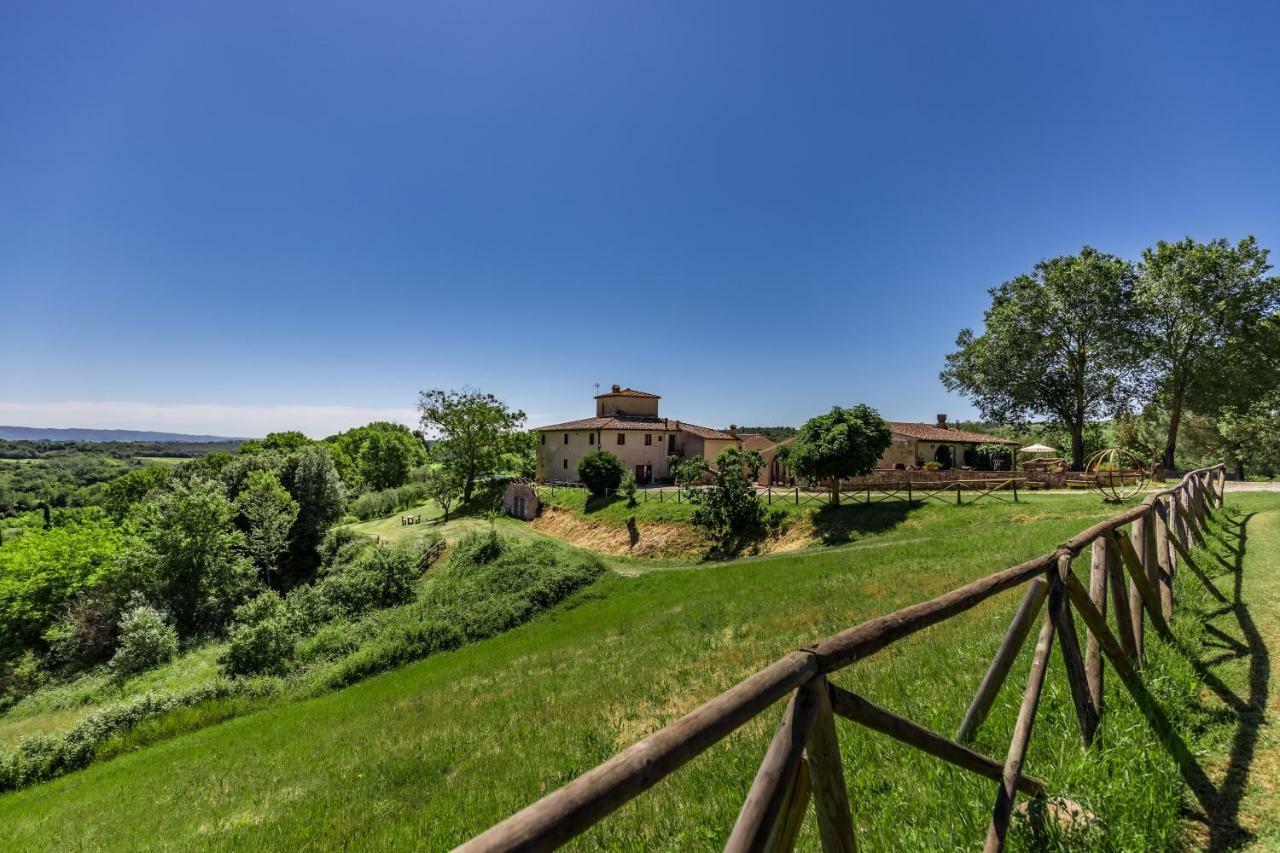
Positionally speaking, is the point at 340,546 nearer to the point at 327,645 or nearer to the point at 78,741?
the point at 327,645

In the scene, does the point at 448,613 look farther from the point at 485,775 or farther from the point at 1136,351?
the point at 1136,351

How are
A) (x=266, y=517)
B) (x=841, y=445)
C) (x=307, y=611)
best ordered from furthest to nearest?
(x=266, y=517)
(x=841, y=445)
(x=307, y=611)

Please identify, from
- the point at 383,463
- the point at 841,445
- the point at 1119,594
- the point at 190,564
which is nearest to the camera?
the point at 1119,594

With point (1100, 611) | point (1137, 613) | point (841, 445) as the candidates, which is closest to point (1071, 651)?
point (1100, 611)

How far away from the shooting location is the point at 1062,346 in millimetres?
37438

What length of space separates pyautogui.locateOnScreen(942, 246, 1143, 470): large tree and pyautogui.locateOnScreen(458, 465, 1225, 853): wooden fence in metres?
40.3

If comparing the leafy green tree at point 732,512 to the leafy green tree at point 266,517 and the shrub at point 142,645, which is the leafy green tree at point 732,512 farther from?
the leafy green tree at point 266,517

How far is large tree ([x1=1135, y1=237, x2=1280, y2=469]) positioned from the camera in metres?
32.4

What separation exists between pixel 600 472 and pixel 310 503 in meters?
24.8

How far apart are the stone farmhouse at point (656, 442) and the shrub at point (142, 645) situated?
3238cm

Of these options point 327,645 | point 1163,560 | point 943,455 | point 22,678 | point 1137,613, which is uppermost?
point 943,455

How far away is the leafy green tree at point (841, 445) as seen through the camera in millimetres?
28797

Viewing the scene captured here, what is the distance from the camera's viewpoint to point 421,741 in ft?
35.1

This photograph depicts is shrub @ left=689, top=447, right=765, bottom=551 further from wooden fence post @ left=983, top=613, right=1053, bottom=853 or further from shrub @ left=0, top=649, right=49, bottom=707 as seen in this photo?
shrub @ left=0, top=649, right=49, bottom=707
